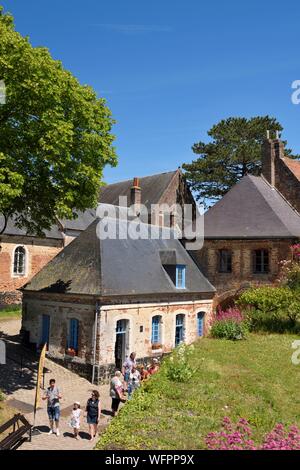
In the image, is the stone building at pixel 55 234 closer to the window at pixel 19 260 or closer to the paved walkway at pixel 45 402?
the window at pixel 19 260

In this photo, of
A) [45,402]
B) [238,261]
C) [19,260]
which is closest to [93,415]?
[45,402]

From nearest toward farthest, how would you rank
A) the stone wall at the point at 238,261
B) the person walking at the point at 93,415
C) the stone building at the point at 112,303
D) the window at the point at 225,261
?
the person walking at the point at 93,415, the stone building at the point at 112,303, the stone wall at the point at 238,261, the window at the point at 225,261

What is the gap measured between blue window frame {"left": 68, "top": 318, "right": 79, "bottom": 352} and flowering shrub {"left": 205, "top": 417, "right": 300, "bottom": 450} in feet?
31.3

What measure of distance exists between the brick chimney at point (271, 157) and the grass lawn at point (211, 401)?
14.5 meters

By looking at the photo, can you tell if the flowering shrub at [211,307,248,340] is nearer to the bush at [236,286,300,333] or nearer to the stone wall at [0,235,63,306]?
the bush at [236,286,300,333]

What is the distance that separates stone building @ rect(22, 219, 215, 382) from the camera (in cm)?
1869

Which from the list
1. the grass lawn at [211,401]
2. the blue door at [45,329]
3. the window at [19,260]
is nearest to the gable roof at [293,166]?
the grass lawn at [211,401]

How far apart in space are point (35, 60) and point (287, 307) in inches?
554

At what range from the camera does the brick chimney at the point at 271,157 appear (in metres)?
28.7

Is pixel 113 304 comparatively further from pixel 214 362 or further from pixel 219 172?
pixel 219 172

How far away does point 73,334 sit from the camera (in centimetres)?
1939

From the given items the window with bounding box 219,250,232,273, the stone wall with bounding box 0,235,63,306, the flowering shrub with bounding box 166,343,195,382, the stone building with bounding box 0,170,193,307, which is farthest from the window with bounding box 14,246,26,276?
the flowering shrub with bounding box 166,343,195,382

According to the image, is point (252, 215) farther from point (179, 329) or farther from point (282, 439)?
point (282, 439)

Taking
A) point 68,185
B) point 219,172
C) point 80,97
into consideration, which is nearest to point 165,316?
point 68,185
